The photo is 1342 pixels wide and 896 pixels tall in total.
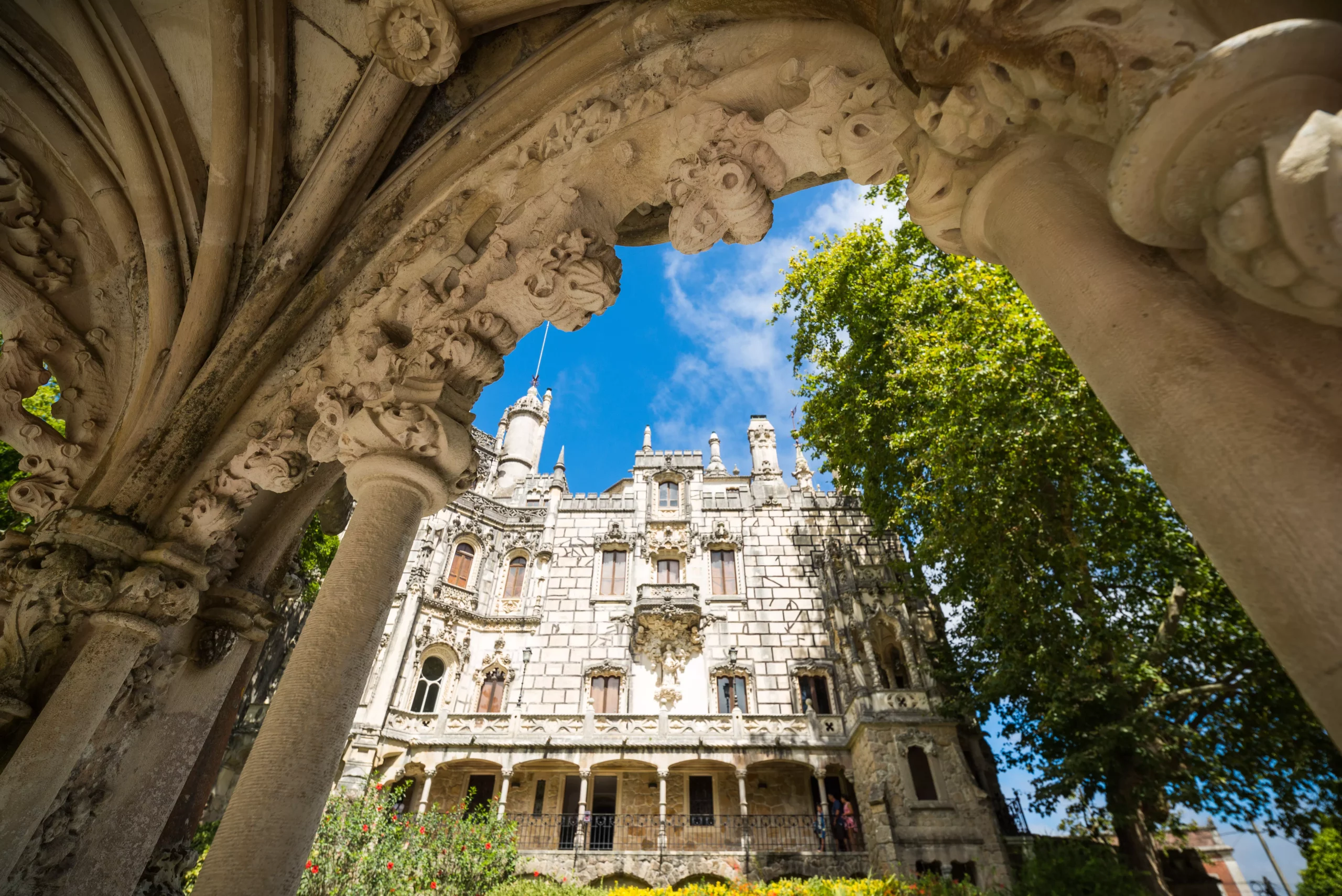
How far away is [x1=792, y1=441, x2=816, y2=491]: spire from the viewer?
71.4 ft

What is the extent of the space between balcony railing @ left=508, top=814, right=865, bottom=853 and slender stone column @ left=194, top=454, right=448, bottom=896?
47.8ft

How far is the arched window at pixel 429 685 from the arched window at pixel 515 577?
2792 millimetres

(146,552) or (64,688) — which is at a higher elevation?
(146,552)

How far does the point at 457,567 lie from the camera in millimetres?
19406

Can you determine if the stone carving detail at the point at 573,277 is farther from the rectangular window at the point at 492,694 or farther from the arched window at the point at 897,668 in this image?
the rectangular window at the point at 492,694

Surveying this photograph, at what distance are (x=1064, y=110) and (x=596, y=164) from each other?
6.46 ft

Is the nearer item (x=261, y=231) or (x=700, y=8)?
(x=700, y=8)

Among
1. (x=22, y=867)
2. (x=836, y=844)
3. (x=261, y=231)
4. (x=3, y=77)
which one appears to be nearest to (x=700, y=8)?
(x=261, y=231)

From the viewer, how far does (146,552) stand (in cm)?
346

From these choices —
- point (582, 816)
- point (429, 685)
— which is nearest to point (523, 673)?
point (429, 685)

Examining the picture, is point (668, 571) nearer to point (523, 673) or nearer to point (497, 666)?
point (523, 673)

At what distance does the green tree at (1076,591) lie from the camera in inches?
348

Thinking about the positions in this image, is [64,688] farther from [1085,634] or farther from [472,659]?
[472,659]

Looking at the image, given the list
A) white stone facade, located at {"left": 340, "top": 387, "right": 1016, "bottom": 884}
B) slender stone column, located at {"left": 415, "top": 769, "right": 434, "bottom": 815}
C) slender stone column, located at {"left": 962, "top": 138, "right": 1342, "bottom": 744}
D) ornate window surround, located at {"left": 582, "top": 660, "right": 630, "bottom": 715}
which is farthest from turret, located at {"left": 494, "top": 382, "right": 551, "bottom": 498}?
slender stone column, located at {"left": 962, "top": 138, "right": 1342, "bottom": 744}
